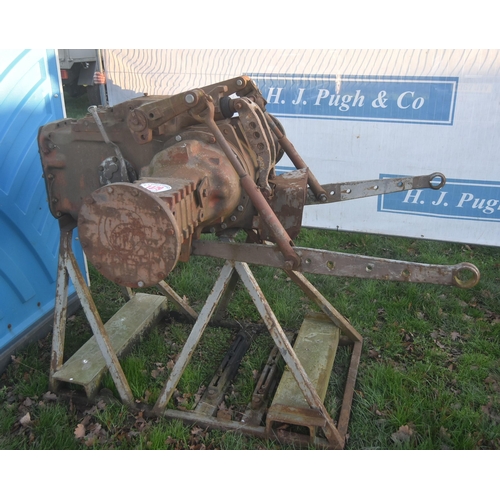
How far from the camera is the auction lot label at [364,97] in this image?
447cm

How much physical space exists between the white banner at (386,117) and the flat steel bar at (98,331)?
288 cm

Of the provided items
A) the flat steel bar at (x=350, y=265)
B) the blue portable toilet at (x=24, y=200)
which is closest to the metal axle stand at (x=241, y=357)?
the flat steel bar at (x=350, y=265)

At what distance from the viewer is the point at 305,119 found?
16.1 feet

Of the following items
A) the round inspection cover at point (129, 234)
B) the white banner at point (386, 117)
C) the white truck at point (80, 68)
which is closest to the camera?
the round inspection cover at point (129, 234)

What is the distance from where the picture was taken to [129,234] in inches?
81.2

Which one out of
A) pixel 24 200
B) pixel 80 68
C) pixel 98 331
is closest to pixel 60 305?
pixel 98 331

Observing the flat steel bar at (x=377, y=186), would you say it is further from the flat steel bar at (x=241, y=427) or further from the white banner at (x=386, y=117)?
the white banner at (x=386, y=117)

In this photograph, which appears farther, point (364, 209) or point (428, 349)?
point (364, 209)

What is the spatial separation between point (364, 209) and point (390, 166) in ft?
1.72

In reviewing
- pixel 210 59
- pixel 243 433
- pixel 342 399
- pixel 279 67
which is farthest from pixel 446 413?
pixel 210 59

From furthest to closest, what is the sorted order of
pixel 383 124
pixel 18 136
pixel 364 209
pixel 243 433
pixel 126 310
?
pixel 364 209, pixel 383 124, pixel 126 310, pixel 18 136, pixel 243 433

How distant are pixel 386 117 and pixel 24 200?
332 cm

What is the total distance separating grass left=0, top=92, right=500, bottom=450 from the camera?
268 centimetres

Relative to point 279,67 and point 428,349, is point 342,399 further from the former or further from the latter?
point 279,67
